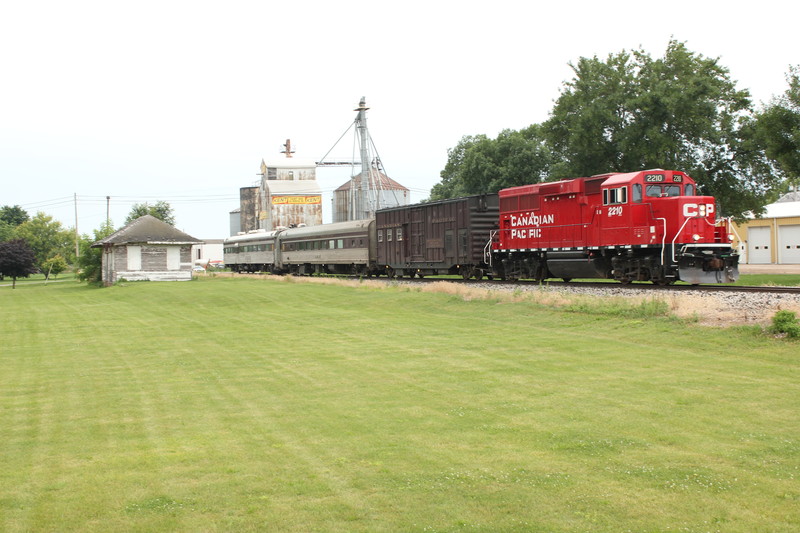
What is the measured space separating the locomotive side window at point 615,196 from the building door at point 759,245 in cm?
4317

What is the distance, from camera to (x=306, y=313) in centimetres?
2198

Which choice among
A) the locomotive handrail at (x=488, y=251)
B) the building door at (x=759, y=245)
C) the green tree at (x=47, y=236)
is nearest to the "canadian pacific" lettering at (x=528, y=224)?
the locomotive handrail at (x=488, y=251)

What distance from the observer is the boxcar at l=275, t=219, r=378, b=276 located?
42000mm

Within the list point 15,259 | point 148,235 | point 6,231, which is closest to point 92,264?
point 148,235

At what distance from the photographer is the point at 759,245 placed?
61.8 m

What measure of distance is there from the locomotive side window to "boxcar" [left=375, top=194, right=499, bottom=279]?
7.31 m

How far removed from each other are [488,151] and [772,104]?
103 feet

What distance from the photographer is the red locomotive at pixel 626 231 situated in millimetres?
22766

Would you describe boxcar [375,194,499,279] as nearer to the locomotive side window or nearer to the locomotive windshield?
the locomotive side window

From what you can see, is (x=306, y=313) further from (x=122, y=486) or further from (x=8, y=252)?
(x=8, y=252)

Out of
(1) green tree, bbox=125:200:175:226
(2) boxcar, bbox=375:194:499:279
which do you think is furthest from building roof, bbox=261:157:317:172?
(2) boxcar, bbox=375:194:499:279

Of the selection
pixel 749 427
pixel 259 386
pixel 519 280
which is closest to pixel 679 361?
pixel 749 427

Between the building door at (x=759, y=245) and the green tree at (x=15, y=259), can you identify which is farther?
the building door at (x=759, y=245)

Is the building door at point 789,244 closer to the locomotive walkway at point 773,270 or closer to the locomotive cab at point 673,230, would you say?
the locomotive walkway at point 773,270
